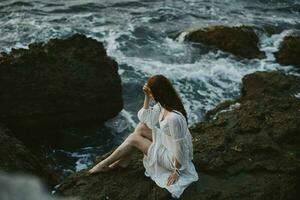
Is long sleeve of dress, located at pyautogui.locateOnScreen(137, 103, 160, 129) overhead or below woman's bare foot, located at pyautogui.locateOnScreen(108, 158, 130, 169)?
overhead

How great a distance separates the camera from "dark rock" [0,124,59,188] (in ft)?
24.3

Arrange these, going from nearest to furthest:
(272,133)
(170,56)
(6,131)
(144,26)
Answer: (272,133) → (6,131) → (170,56) → (144,26)

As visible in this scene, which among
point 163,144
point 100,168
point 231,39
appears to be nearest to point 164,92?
point 163,144

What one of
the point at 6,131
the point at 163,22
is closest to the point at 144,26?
the point at 163,22

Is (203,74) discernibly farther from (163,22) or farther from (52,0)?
(52,0)

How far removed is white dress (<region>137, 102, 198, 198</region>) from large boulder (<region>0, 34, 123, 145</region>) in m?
3.82

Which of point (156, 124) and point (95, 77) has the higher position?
point (156, 124)

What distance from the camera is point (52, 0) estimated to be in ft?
69.4

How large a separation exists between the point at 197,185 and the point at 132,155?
3.85ft

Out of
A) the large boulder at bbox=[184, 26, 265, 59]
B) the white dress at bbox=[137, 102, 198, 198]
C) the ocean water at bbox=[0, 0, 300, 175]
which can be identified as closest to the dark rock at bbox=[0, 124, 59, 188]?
the white dress at bbox=[137, 102, 198, 198]

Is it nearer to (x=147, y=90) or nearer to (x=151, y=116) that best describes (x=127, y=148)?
(x=151, y=116)

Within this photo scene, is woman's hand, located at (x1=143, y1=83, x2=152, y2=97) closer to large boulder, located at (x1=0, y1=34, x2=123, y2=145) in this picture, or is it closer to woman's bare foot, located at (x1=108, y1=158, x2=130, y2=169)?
woman's bare foot, located at (x1=108, y1=158, x2=130, y2=169)

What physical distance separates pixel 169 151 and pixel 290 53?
373 inches

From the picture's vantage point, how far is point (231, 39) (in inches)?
650
